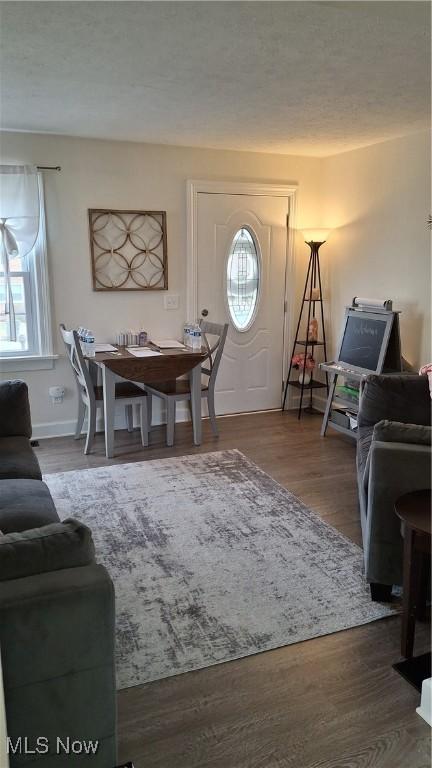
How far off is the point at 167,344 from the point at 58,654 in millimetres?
3314

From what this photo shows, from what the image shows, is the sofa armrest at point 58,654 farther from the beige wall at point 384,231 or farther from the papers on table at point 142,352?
the beige wall at point 384,231

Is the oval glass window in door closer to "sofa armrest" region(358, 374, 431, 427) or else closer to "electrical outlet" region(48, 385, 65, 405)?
"electrical outlet" region(48, 385, 65, 405)

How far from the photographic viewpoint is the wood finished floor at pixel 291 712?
1.66 meters

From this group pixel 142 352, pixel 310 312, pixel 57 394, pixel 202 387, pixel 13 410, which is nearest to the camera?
pixel 13 410

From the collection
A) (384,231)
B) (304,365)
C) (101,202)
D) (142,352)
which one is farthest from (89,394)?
(384,231)

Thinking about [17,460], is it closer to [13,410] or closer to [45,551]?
[13,410]

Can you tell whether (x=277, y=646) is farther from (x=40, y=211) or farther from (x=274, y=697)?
(x=40, y=211)

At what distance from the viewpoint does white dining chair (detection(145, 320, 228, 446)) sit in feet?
14.0

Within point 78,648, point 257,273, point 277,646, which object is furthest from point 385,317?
point 78,648

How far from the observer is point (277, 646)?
2121 millimetres

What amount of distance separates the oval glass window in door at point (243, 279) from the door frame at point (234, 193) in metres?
0.30

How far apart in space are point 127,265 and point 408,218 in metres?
2.15

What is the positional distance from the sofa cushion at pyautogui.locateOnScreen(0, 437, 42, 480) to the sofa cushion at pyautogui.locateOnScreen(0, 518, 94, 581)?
1243mm

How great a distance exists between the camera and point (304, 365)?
5.01m
